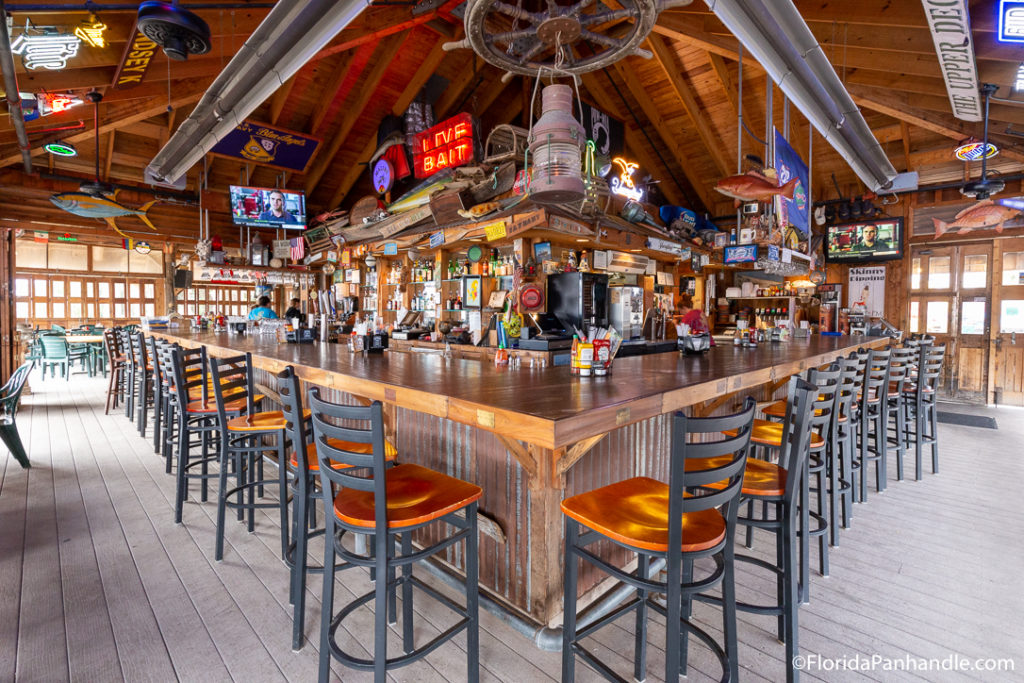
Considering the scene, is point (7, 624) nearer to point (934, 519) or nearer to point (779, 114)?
point (934, 519)

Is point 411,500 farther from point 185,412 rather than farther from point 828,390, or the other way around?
point 185,412

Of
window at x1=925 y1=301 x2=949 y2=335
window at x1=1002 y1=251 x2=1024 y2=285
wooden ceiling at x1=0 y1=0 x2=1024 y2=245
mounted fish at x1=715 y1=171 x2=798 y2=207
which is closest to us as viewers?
mounted fish at x1=715 y1=171 x2=798 y2=207

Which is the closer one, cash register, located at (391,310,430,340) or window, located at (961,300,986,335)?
cash register, located at (391,310,430,340)

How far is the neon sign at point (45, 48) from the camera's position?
288 centimetres

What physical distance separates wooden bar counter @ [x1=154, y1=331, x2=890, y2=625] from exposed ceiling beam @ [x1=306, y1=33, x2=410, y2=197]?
262 inches

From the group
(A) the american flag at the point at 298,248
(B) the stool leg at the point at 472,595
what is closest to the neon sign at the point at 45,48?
(B) the stool leg at the point at 472,595

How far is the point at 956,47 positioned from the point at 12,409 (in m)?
8.06

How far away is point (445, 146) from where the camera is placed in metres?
7.14

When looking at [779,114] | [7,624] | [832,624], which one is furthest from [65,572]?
[779,114]

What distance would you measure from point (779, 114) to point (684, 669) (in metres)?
9.24

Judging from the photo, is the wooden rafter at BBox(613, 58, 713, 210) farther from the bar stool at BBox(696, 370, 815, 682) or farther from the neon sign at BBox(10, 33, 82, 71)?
the bar stool at BBox(696, 370, 815, 682)

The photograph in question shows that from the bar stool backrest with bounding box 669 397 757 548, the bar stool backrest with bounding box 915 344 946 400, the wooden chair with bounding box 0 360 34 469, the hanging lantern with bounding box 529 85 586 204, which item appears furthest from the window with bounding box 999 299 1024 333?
the wooden chair with bounding box 0 360 34 469

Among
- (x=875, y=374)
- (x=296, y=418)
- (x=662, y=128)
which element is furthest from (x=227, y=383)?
(x=662, y=128)

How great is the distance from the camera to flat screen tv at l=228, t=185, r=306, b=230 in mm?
8648
